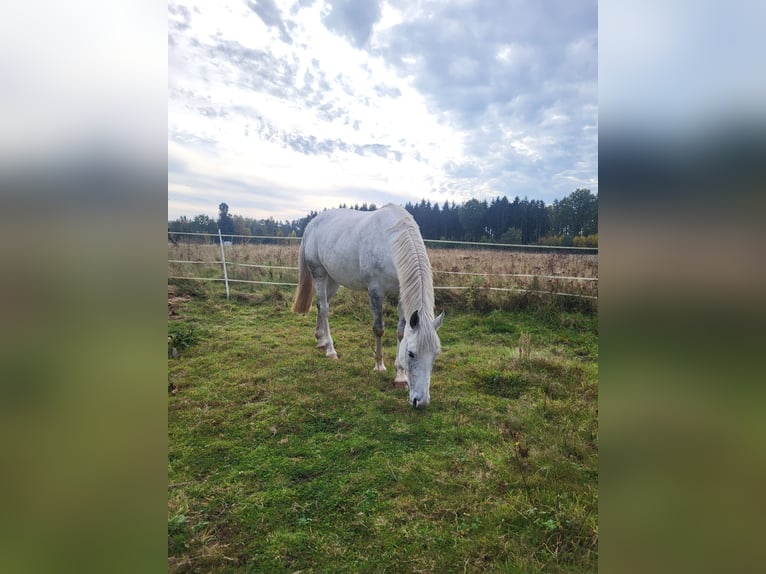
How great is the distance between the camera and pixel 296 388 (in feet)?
11.5

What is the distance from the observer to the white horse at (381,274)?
2.93 meters

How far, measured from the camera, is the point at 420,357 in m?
2.88

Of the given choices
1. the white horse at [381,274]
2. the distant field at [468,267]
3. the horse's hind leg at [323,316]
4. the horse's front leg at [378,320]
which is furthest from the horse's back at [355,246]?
the distant field at [468,267]

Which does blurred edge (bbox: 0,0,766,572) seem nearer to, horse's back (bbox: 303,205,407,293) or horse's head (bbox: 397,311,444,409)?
horse's head (bbox: 397,311,444,409)

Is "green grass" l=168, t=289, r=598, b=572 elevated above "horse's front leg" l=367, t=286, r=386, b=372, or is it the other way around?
"horse's front leg" l=367, t=286, r=386, b=372

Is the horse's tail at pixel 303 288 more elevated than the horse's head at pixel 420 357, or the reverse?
the horse's tail at pixel 303 288

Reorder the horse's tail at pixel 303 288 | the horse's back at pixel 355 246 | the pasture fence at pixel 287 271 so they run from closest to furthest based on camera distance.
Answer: the horse's back at pixel 355 246 → the horse's tail at pixel 303 288 → the pasture fence at pixel 287 271
